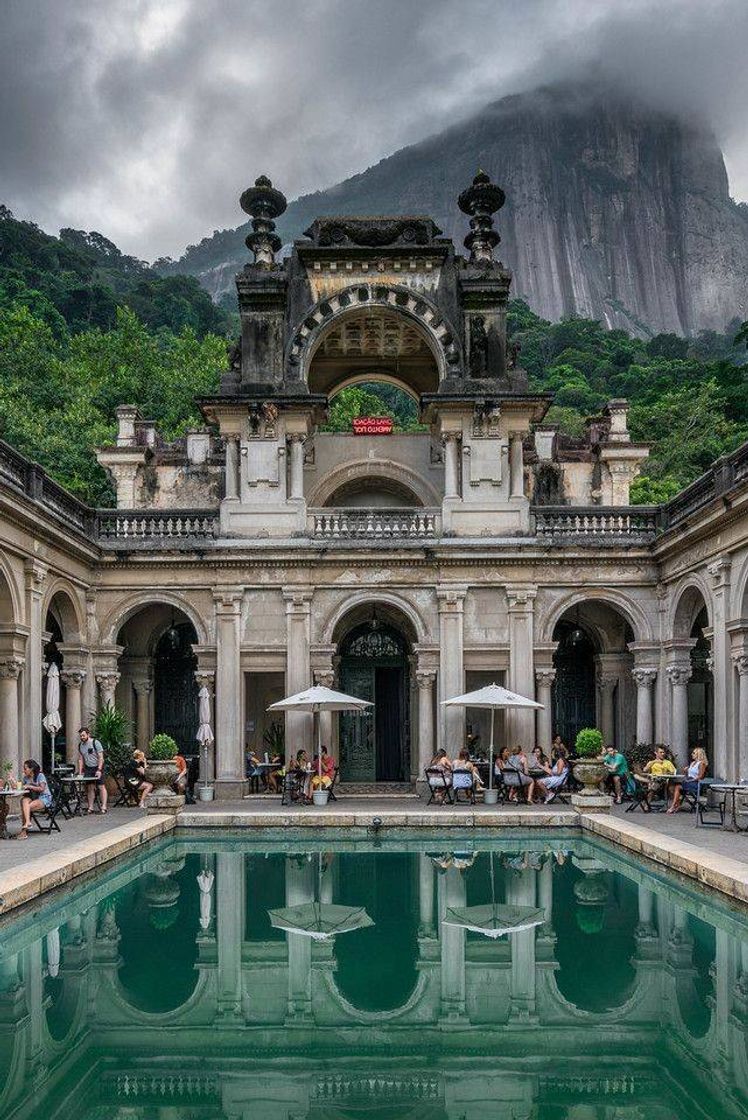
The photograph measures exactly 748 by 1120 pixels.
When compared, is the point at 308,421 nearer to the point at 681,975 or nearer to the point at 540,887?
the point at 540,887

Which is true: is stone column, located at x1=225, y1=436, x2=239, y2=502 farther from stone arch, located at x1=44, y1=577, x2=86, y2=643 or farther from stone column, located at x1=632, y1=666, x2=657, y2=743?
stone column, located at x1=632, y1=666, x2=657, y2=743

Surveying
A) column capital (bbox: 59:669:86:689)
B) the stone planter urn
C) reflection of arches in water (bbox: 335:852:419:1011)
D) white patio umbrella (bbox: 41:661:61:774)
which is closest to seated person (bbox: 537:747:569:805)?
reflection of arches in water (bbox: 335:852:419:1011)

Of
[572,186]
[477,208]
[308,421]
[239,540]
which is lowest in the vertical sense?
[239,540]

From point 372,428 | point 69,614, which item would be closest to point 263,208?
point 372,428

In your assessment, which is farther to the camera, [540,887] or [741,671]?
[741,671]

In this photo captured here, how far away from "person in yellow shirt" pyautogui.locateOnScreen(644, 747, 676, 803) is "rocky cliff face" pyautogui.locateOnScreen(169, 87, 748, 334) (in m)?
100

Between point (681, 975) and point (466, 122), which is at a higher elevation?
point (466, 122)

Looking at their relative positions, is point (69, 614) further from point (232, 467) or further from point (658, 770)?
point (658, 770)

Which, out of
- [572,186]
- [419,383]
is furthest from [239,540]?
[572,186]

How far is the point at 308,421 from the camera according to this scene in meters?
23.5

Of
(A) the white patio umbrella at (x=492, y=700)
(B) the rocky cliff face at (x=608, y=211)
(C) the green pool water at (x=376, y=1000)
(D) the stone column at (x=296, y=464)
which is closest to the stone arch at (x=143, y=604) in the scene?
(D) the stone column at (x=296, y=464)

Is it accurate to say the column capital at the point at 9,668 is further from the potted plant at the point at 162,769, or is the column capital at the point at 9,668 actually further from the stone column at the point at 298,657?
the stone column at the point at 298,657

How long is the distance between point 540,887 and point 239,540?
11799 millimetres

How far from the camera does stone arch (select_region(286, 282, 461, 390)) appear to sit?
2353 cm
